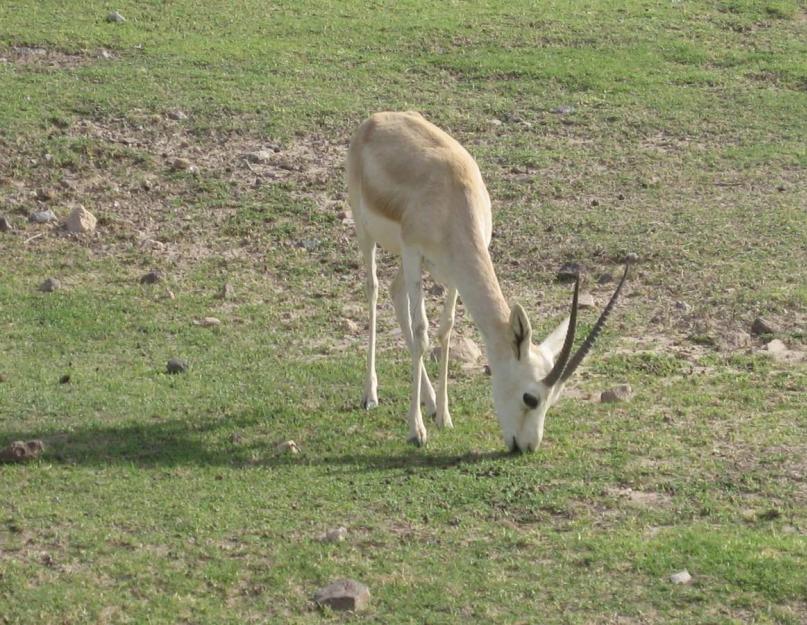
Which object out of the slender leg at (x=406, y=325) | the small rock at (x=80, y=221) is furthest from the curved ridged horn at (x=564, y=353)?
the small rock at (x=80, y=221)

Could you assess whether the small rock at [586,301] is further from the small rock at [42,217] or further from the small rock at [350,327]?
the small rock at [42,217]

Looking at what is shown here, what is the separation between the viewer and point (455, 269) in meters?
8.13

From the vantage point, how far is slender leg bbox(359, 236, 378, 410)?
8.88m

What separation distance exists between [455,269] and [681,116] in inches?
283

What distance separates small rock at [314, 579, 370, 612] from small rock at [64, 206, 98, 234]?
19.6ft

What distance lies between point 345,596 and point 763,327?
183 inches

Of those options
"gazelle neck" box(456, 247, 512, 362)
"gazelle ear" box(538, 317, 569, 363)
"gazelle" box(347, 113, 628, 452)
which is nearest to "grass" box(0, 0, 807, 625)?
"gazelle" box(347, 113, 628, 452)

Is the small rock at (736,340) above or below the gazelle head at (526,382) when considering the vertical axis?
below

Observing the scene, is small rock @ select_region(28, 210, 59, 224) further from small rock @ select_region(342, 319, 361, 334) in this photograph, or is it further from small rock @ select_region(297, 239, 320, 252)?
small rock @ select_region(342, 319, 361, 334)

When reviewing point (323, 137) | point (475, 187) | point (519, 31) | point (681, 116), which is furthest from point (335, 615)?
point (519, 31)

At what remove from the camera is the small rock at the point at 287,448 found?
8.09 m

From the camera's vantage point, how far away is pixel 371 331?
9070 mm

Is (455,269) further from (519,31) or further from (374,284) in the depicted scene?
(519,31)

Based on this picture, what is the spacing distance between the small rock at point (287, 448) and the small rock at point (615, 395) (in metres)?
1.92
